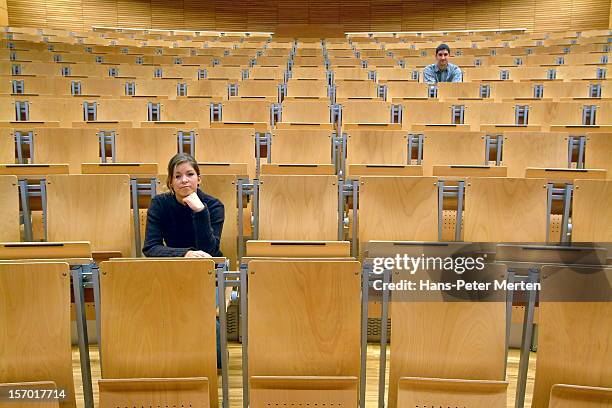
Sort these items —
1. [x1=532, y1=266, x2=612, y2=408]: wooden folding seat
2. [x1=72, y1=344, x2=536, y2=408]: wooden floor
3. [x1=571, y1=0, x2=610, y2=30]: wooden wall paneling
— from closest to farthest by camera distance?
[x1=532, y1=266, x2=612, y2=408]: wooden folding seat, [x1=72, y1=344, x2=536, y2=408]: wooden floor, [x1=571, y1=0, x2=610, y2=30]: wooden wall paneling

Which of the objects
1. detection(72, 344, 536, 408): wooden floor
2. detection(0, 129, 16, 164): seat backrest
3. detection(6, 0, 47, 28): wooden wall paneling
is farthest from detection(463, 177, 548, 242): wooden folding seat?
detection(6, 0, 47, 28): wooden wall paneling

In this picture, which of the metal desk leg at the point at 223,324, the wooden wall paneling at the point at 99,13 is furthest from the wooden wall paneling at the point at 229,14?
the metal desk leg at the point at 223,324

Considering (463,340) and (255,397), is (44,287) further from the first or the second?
(463,340)

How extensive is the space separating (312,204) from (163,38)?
7.40 ft

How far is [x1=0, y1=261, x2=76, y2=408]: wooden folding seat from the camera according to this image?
421 millimetres

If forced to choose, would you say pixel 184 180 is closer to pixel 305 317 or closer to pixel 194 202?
pixel 194 202

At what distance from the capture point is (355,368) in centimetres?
45

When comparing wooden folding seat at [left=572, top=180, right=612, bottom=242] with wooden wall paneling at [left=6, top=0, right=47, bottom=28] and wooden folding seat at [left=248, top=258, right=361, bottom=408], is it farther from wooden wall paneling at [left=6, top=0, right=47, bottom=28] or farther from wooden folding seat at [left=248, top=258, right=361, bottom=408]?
wooden wall paneling at [left=6, top=0, right=47, bottom=28]

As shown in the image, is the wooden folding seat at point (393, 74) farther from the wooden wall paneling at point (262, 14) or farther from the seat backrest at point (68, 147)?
the wooden wall paneling at point (262, 14)

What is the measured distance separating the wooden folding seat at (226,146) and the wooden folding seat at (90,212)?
25cm

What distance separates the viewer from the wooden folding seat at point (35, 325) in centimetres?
42

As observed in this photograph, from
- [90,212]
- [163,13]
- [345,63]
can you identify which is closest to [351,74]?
[345,63]

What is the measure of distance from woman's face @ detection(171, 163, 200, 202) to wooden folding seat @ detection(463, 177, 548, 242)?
0.32m

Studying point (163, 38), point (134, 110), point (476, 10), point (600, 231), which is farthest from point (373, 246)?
point (476, 10)
